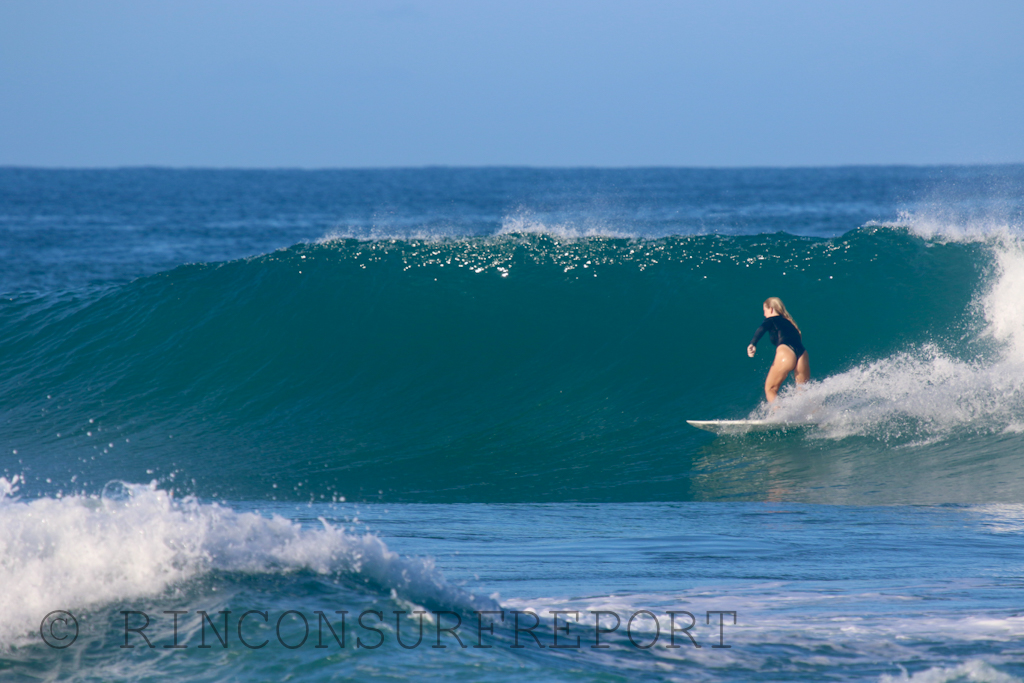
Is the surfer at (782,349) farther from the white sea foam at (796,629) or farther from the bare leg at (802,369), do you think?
the white sea foam at (796,629)

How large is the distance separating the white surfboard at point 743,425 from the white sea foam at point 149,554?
4655 millimetres

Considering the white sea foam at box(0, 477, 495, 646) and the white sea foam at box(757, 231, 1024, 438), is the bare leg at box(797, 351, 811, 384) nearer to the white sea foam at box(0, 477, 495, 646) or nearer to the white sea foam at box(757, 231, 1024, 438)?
the white sea foam at box(757, 231, 1024, 438)

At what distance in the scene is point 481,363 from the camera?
33.3 feet

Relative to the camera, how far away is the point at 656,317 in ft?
35.5

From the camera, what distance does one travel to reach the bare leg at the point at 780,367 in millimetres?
7895

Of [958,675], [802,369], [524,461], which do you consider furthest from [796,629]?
[802,369]

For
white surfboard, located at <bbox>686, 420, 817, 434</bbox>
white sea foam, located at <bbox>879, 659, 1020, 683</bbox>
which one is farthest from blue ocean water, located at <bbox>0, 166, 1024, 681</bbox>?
white surfboard, located at <bbox>686, 420, 817, 434</bbox>

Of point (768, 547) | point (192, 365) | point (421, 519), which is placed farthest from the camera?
point (192, 365)

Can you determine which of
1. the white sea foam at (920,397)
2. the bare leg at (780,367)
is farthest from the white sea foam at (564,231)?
the bare leg at (780,367)

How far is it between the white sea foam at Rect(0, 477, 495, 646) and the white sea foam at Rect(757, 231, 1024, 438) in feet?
16.5

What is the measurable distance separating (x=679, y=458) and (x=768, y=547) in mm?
2737

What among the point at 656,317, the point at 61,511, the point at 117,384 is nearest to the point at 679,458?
the point at 656,317

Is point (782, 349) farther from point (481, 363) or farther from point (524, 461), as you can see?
point (481, 363)

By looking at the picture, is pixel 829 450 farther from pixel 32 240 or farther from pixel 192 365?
pixel 32 240
